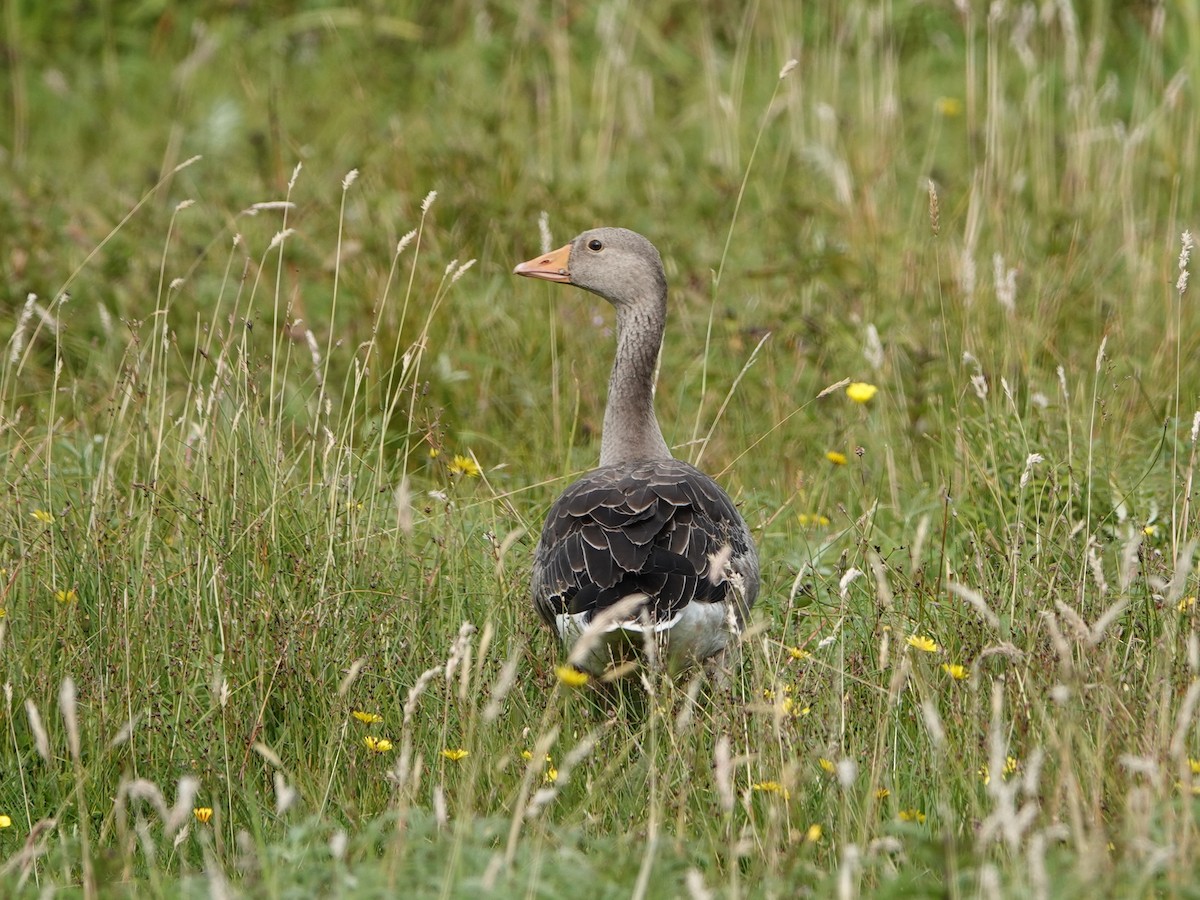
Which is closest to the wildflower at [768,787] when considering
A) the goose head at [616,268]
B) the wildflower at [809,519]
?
the wildflower at [809,519]

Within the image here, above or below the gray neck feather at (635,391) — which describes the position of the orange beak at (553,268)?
above

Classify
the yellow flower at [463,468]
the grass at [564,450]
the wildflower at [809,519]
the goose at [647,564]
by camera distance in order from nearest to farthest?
the grass at [564,450], the goose at [647,564], the yellow flower at [463,468], the wildflower at [809,519]

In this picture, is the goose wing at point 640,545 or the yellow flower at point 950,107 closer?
the goose wing at point 640,545

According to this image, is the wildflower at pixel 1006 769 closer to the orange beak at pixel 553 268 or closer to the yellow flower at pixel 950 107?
the orange beak at pixel 553 268

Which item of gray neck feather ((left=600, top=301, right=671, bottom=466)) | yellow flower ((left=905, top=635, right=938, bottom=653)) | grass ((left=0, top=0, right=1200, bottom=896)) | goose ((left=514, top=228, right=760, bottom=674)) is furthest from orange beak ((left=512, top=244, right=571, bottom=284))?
yellow flower ((left=905, top=635, right=938, bottom=653))

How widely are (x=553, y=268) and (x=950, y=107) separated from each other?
4001 mm

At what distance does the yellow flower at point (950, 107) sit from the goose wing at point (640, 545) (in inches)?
181

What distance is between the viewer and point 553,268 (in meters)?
5.48

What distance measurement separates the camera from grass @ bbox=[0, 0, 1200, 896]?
3133 millimetres

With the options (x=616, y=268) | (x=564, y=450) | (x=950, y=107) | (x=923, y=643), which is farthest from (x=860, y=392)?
(x=950, y=107)

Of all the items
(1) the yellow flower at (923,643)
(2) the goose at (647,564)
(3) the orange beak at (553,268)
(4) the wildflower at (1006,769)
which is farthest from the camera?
(3) the orange beak at (553,268)

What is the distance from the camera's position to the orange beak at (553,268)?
546 cm

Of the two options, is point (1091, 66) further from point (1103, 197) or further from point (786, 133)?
point (786, 133)

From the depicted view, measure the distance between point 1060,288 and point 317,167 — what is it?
4.13m
